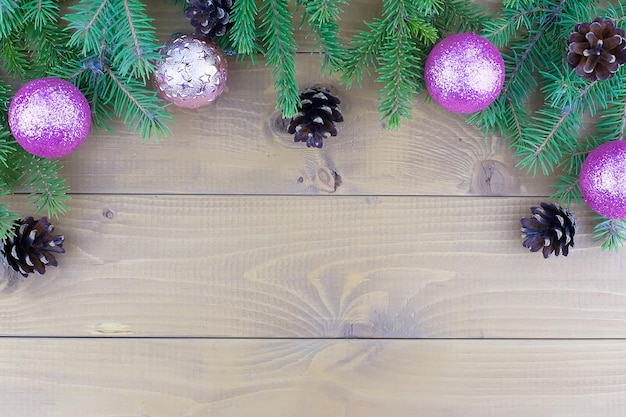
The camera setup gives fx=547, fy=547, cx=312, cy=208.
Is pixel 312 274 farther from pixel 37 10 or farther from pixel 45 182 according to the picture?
pixel 37 10

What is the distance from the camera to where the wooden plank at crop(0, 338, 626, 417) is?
733 mm

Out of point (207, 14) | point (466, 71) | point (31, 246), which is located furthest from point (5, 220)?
point (466, 71)

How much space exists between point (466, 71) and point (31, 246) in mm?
575

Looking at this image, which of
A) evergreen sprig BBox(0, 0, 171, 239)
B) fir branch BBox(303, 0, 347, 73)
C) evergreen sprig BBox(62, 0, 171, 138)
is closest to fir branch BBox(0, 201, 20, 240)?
evergreen sprig BBox(0, 0, 171, 239)

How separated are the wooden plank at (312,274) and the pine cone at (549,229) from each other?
2 centimetres

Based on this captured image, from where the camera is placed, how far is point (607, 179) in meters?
0.64

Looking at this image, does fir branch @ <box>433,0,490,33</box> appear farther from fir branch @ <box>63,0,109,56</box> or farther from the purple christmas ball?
fir branch @ <box>63,0,109,56</box>

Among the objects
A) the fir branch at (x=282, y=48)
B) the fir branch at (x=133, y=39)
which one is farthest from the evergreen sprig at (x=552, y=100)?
the fir branch at (x=133, y=39)

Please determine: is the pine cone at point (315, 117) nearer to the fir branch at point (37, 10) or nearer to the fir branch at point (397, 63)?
the fir branch at point (397, 63)

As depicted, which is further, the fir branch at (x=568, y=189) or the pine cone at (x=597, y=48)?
the fir branch at (x=568, y=189)

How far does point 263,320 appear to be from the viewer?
0.75 m

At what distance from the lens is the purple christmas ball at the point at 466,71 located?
63 cm

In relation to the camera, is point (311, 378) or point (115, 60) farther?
point (311, 378)

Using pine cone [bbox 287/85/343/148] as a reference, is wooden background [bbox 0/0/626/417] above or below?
below
